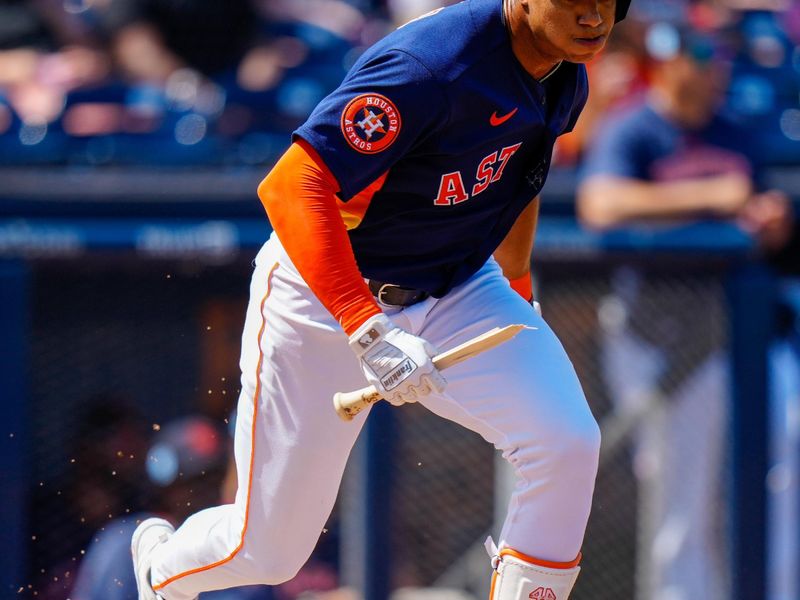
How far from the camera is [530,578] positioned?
9.00 feet

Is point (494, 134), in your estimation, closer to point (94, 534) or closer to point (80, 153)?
point (94, 534)

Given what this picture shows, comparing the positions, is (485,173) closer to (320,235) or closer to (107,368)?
(320,235)

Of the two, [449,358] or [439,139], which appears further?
[439,139]

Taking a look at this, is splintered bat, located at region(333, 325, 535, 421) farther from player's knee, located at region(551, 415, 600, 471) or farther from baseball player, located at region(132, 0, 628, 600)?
player's knee, located at region(551, 415, 600, 471)

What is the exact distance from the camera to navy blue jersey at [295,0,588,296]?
257 cm

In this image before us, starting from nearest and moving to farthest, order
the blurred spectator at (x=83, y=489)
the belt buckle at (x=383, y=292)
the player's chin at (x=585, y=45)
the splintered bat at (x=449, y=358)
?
the splintered bat at (x=449, y=358)
the player's chin at (x=585, y=45)
the belt buckle at (x=383, y=292)
the blurred spectator at (x=83, y=489)

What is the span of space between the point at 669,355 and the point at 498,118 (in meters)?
2.71

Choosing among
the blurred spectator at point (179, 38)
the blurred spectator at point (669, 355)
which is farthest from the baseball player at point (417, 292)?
the blurred spectator at point (179, 38)

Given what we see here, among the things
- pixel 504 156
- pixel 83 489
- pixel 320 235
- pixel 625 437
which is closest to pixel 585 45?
pixel 504 156

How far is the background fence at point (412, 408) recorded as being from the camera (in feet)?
16.3

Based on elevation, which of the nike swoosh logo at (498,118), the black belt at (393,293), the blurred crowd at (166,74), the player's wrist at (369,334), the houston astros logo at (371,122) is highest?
the houston astros logo at (371,122)

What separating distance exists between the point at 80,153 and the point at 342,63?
4.65ft

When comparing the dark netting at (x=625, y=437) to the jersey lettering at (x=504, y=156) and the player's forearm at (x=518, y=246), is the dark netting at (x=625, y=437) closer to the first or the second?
the player's forearm at (x=518, y=246)

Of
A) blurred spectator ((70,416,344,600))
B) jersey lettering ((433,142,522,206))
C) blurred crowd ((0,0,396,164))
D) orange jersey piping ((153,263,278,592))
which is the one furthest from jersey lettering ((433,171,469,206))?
blurred crowd ((0,0,396,164))
